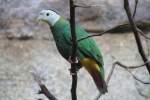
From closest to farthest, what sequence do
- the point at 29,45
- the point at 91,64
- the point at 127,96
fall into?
the point at 91,64, the point at 127,96, the point at 29,45

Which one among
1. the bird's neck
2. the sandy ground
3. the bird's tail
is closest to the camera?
the bird's tail

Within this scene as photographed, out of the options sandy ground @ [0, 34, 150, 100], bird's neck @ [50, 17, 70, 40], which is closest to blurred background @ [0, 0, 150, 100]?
sandy ground @ [0, 34, 150, 100]

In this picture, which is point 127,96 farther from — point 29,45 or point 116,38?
point 29,45

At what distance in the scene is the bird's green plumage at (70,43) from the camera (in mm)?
1482

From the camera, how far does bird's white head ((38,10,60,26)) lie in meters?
1.47

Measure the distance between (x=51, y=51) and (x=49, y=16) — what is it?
905 millimetres

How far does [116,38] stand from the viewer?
7.88 feet

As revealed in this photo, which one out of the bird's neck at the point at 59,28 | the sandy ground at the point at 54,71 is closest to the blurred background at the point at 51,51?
the sandy ground at the point at 54,71

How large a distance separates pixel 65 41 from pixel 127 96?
2.71ft

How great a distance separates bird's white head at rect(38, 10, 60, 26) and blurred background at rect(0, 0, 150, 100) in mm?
790

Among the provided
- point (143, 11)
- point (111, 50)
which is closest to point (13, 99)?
point (111, 50)

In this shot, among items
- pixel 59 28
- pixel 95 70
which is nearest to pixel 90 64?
pixel 95 70

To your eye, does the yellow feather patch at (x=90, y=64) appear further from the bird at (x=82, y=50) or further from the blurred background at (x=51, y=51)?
the blurred background at (x=51, y=51)

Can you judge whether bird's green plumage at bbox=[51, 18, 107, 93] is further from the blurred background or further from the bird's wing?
the blurred background
